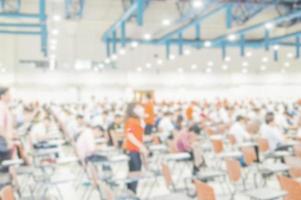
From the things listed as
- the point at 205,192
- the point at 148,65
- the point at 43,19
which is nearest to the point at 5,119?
the point at 205,192

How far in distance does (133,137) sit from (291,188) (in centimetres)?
278

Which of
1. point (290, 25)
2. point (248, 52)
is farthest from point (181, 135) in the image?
point (248, 52)

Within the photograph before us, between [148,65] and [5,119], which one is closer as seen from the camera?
[5,119]

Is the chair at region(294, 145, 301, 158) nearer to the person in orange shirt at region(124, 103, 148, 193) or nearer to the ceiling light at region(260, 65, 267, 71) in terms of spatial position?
the person in orange shirt at region(124, 103, 148, 193)

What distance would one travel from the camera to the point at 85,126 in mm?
8109

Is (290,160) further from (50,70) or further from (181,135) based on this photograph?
(50,70)

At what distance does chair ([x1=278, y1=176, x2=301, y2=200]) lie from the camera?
4707 mm

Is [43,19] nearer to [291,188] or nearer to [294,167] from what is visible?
[294,167]

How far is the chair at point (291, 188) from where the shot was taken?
4.71 meters

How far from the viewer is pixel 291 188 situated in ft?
15.8

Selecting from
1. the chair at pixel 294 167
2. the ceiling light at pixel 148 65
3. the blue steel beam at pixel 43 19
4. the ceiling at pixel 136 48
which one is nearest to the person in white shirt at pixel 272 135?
the chair at pixel 294 167

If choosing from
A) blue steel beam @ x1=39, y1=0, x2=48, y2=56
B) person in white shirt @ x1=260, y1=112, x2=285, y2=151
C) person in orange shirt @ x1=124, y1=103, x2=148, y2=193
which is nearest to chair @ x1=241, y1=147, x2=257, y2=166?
person in white shirt @ x1=260, y1=112, x2=285, y2=151

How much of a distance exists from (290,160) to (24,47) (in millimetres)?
19261

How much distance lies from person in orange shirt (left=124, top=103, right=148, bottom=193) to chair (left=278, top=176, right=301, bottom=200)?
2523mm
